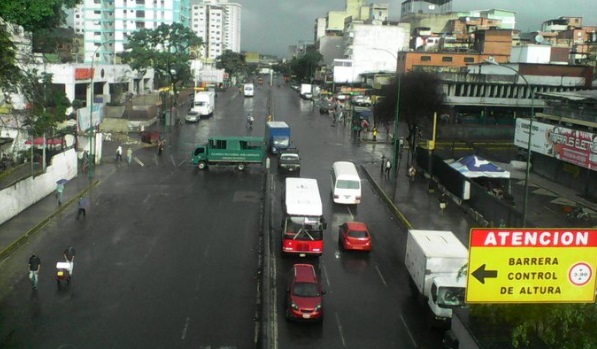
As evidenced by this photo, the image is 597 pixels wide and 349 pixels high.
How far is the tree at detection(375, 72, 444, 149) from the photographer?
4866 centimetres

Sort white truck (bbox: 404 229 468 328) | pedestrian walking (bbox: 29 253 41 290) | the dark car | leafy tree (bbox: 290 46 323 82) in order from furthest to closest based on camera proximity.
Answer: leafy tree (bbox: 290 46 323 82) < the dark car < pedestrian walking (bbox: 29 253 41 290) < white truck (bbox: 404 229 468 328)

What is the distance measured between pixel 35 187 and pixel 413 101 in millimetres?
28996

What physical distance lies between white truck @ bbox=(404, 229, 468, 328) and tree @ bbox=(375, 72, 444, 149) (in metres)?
26.2

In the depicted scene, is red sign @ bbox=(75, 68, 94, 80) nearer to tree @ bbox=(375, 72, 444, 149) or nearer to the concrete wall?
the concrete wall

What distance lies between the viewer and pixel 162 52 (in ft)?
264

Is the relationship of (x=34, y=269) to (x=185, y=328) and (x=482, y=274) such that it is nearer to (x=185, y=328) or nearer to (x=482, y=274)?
(x=185, y=328)

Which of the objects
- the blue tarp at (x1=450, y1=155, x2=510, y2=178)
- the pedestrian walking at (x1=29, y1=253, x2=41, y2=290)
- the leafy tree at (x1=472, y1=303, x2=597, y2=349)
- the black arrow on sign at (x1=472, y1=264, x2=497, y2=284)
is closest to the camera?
the black arrow on sign at (x1=472, y1=264, x2=497, y2=284)

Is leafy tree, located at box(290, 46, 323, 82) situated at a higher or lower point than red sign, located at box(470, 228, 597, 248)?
higher

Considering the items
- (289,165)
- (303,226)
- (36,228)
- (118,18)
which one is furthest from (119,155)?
(118,18)

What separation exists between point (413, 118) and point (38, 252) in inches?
1235

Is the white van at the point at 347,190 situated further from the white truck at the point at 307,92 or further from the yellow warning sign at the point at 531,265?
the white truck at the point at 307,92

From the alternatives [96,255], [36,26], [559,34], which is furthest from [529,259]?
[559,34]

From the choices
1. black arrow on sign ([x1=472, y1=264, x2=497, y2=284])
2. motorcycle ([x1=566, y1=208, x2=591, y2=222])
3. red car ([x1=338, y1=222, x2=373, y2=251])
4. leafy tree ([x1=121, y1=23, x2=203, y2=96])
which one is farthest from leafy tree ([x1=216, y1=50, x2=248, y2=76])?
black arrow on sign ([x1=472, y1=264, x2=497, y2=284])

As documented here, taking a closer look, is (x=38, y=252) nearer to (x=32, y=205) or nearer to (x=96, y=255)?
(x=96, y=255)
